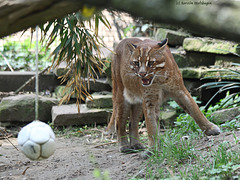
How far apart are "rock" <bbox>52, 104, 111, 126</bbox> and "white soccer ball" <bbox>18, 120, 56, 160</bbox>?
3.80 m

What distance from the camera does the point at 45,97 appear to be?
8047 millimetres

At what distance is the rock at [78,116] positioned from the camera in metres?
Result: 7.27

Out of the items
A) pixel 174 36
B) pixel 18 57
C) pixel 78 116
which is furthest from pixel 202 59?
pixel 18 57

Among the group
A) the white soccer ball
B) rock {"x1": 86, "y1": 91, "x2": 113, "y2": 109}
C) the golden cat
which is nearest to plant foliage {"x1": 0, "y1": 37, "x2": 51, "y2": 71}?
rock {"x1": 86, "y1": 91, "x2": 113, "y2": 109}

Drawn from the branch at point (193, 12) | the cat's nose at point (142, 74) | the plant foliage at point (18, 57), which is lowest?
the plant foliage at point (18, 57)

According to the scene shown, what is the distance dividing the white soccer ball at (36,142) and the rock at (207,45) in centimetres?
473

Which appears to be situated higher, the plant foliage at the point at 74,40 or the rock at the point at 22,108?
the plant foliage at the point at 74,40

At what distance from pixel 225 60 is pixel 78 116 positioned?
311cm

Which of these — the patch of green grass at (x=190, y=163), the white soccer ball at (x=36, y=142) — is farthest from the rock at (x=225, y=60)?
the white soccer ball at (x=36, y=142)

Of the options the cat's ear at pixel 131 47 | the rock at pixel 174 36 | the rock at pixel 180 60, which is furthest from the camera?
the rock at pixel 174 36

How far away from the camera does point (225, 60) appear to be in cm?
735

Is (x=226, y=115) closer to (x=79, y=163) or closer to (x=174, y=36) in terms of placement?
(x=79, y=163)

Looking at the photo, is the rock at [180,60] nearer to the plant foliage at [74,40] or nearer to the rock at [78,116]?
the rock at [78,116]

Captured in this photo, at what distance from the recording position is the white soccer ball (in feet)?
10.9
